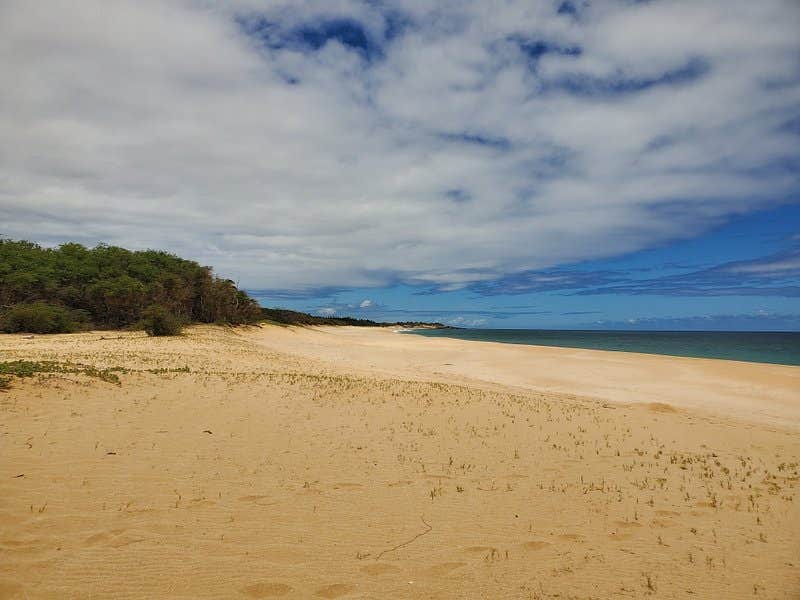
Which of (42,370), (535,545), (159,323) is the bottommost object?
(535,545)

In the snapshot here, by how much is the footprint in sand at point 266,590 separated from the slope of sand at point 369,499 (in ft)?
0.08

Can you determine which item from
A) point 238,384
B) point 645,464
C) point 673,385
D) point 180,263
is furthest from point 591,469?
point 180,263

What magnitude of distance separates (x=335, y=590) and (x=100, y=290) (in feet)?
165

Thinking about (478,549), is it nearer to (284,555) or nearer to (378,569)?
(378,569)

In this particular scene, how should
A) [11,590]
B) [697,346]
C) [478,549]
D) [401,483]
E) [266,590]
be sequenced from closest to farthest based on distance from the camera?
[11,590], [266,590], [478,549], [401,483], [697,346]

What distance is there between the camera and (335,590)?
5117mm

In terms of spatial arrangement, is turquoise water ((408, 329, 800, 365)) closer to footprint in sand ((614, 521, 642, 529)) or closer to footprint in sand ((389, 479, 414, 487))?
footprint in sand ((614, 521, 642, 529))

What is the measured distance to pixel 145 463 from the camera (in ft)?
28.0

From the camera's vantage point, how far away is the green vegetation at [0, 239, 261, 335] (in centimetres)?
3944

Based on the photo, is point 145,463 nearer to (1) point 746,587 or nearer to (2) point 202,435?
(2) point 202,435

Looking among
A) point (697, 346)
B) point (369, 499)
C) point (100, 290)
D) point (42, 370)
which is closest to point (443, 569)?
point (369, 499)

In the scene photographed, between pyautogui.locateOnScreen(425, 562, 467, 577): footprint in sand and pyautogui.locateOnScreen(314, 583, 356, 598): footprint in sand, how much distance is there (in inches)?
39.3

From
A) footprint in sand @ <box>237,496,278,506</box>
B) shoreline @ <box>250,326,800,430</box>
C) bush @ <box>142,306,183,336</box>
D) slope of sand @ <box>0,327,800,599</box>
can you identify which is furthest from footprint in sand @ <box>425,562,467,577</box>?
bush @ <box>142,306,183,336</box>

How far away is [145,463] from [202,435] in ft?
7.10
